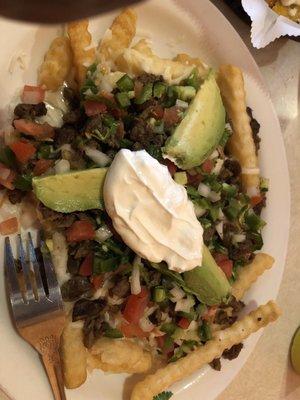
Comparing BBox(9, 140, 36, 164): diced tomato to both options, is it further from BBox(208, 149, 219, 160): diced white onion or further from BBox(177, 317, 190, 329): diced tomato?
BBox(177, 317, 190, 329): diced tomato

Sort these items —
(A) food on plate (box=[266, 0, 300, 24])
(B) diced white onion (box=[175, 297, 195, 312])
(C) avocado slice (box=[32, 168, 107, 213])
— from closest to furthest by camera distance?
(C) avocado slice (box=[32, 168, 107, 213]), (B) diced white onion (box=[175, 297, 195, 312]), (A) food on plate (box=[266, 0, 300, 24])

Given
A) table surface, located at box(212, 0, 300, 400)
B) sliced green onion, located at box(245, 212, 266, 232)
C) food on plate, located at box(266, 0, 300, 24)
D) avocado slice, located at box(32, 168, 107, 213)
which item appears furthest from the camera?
table surface, located at box(212, 0, 300, 400)

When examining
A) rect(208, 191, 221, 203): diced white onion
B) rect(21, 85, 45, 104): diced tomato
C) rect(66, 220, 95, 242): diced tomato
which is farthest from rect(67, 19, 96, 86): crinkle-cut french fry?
rect(208, 191, 221, 203): diced white onion

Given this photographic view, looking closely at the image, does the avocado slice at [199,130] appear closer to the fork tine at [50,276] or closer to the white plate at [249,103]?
the white plate at [249,103]

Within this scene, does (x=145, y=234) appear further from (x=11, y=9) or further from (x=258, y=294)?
(x=11, y=9)

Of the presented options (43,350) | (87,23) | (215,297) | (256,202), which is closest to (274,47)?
(256,202)

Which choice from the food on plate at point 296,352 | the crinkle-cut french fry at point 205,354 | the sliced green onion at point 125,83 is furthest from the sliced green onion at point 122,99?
the food on plate at point 296,352
